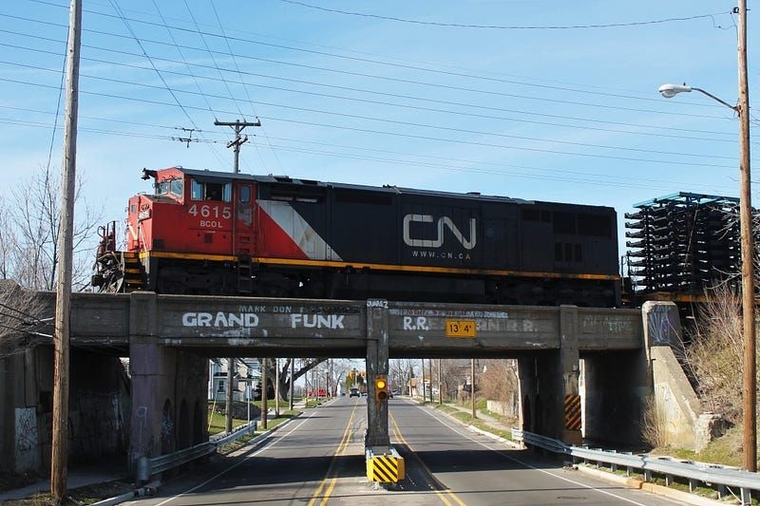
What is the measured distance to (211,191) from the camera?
2700 cm

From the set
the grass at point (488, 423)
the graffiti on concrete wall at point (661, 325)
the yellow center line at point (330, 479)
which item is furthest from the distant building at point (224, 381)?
the graffiti on concrete wall at point (661, 325)

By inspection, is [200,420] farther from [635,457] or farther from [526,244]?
[635,457]

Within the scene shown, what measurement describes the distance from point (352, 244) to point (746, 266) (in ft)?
47.7

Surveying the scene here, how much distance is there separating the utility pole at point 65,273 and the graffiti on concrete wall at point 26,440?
366 centimetres

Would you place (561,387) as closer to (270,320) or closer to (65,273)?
(270,320)

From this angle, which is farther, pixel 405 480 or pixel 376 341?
pixel 376 341

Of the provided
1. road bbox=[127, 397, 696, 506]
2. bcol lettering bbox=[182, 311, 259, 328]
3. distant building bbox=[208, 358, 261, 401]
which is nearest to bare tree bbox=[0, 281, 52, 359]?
bcol lettering bbox=[182, 311, 259, 328]

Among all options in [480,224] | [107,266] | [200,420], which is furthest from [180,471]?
[480,224]

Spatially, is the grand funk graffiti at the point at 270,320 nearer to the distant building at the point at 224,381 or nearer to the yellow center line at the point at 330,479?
the yellow center line at the point at 330,479

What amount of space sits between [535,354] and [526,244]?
4878mm

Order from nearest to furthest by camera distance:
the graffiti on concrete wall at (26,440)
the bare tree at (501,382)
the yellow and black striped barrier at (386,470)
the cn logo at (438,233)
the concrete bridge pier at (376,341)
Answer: the yellow and black striped barrier at (386,470), the graffiti on concrete wall at (26,440), the concrete bridge pier at (376,341), the cn logo at (438,233), the bare tree at (501,382)

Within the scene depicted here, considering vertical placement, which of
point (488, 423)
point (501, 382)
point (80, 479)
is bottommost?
point (488, 423)

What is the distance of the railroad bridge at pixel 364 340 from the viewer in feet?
81.2

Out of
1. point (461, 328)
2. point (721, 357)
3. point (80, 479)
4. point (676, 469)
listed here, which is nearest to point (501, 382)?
point (721, 357)
